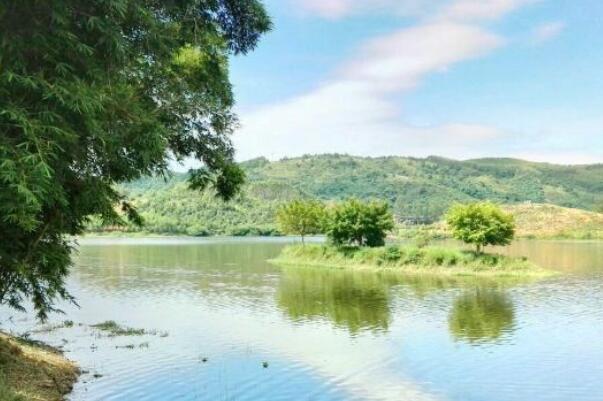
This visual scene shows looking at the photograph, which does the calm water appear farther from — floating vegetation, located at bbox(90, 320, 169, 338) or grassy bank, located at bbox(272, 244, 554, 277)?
grassy bank, located at bbox(272, 244, 554, 277)

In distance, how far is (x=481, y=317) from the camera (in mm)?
47719

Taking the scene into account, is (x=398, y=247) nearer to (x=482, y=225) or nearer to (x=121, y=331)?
(x=482, y=225)

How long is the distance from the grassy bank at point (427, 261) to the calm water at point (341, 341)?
927cm

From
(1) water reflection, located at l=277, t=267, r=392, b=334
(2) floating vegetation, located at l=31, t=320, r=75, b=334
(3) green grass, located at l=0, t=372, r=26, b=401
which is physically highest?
(3) green grass, located at l=0, t=372, r=26, b=401

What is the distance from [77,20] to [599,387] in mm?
26847

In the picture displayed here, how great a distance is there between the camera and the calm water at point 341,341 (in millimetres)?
27188

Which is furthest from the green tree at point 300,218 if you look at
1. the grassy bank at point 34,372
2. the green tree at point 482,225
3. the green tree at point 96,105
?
the green tree at point 96,105

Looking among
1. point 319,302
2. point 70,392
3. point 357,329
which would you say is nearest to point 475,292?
point 319,302

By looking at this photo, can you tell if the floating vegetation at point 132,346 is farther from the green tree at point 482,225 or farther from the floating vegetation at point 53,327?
the green tree at point 482,225

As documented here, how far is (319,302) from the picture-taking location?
56625 mm

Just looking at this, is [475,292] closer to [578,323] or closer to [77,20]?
[578,323]

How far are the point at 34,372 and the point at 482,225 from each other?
7112cm

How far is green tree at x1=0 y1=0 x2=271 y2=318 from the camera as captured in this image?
13414 millimetres

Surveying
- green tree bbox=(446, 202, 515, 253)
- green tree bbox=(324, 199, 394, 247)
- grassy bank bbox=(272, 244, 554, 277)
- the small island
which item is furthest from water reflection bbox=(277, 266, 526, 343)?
green tree bbox=(324, 199, 394, 247)
